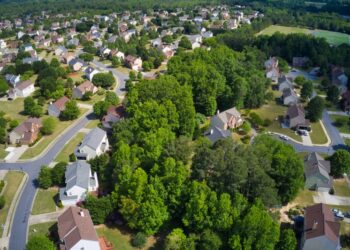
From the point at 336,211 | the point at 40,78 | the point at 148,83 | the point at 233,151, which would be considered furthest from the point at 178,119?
the point at 40,78

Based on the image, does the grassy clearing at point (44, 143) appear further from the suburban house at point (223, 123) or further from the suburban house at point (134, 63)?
the suburban house at point (134, 63)

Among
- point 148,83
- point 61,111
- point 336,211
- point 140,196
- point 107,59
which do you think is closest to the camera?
point 140,196

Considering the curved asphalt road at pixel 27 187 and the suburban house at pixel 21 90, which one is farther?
the suburban house at pixel 21 90

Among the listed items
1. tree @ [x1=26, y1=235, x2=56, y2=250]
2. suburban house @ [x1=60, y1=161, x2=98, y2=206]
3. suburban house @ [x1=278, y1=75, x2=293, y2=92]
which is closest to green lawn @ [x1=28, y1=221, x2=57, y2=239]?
suburban house @ [x1=60, y1=161, x2=98, y2=206]

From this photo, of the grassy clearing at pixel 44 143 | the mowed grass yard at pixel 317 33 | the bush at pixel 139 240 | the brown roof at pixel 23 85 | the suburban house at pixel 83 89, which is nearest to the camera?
the bush at pixel 139 240

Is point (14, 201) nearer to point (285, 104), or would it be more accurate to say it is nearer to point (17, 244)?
point (17, 244)

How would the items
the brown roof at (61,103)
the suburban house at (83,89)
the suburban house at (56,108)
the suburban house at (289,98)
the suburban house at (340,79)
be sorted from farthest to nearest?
the suburban house at (340,79)
the suburban house at (83,89)
the suburban house at (289,98)
the brown roof at (61,103)
the suburban house at (56,108)

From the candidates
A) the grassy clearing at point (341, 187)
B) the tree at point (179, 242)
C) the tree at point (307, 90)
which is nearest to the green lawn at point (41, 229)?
the tree at point (179, 242)

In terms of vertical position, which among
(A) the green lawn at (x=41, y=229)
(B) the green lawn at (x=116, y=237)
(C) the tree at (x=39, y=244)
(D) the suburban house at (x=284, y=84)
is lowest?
(A) the green lawn at (x=41, y=229)
